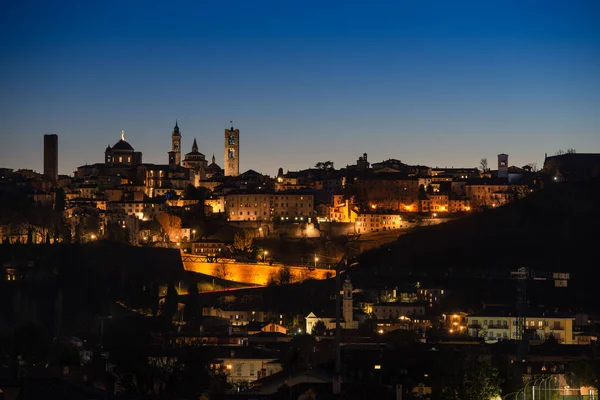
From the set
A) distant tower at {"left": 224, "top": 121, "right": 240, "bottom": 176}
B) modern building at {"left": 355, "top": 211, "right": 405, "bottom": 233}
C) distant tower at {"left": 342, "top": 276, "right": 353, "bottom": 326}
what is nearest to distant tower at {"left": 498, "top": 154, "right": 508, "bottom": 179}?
modern building at {"left": 355, "top": 211, "right": 405, "bottom": 233}

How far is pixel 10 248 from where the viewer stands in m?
66.0

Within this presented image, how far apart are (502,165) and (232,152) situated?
1843cm

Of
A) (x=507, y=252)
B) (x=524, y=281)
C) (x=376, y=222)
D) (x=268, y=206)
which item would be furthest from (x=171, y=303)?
(x=268, y=206)

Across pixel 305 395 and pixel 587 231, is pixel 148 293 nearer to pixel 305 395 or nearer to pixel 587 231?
pixel 587 231

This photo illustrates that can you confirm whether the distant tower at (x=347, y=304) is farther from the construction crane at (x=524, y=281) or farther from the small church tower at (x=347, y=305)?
the construction crane at (x=524, y=281)

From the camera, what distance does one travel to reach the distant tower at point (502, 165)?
290 ft

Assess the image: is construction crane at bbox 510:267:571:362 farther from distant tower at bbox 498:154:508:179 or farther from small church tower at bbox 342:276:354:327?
distant tower at bbox 498:154:508:179

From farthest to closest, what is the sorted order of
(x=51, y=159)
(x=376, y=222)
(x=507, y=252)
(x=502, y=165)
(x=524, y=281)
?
(x=51, y=159), (x=502, y=165), (x=376, y=222), (x=507, y=252), (x=524, y=281)

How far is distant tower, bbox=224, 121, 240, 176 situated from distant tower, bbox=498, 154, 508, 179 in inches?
691

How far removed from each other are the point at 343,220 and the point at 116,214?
11961mm

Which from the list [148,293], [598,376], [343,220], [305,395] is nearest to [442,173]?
[343,220]

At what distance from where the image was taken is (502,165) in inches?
3538

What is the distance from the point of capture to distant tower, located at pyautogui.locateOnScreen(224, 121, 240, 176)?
9706 centimetres

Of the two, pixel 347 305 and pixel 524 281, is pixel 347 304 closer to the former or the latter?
pixel 347 305
